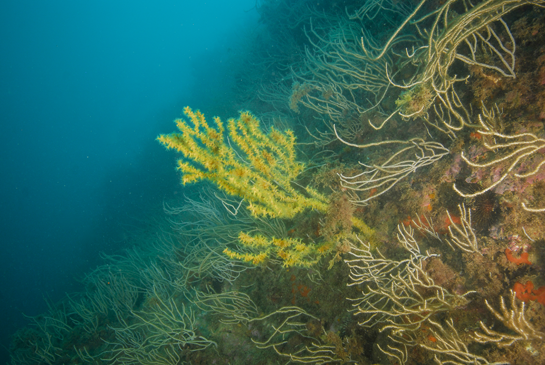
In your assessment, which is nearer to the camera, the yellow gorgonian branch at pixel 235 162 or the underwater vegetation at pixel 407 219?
the underwater vegetation at pixel 407 219

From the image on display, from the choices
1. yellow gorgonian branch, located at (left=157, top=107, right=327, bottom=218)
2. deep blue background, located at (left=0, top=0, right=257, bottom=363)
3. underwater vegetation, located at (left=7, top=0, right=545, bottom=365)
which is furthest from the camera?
deep blue background, located at (left=0, top=0, right=257, bottom=363)

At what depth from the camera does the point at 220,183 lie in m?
2.14

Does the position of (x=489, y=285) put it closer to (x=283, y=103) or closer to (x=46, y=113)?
(x=283, y=103)

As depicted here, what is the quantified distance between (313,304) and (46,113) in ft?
284

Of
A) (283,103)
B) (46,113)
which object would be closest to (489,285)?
(283,103)

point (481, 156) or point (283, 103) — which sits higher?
point (283, 103)

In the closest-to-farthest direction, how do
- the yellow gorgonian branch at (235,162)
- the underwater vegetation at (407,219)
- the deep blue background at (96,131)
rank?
the underwater vegetation at (407,219) < the yellow gorgonian branch at (235,162) < the deep blue background at (96,131)

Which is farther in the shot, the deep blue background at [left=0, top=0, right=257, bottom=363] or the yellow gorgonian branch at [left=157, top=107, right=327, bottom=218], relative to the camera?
the deep blue background at [left=0, top=0, right=257, bottom=363]

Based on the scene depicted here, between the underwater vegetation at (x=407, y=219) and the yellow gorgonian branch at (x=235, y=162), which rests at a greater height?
the yellow gorgonian branch at (x=235, y=162)

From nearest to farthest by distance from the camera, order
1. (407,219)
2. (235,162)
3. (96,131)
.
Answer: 1. (235,162)
2. (407,219)
3. (96,131)

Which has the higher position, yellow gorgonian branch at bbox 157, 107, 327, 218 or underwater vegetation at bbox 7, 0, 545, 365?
yellow gorgonian branch at bbox 157, 107, 327, 218

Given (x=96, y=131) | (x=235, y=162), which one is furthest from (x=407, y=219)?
(x=96, y=131)

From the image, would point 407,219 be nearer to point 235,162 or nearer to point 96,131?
point 235,162

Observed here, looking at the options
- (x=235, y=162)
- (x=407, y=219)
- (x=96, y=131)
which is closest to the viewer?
(x=235, y=162)
